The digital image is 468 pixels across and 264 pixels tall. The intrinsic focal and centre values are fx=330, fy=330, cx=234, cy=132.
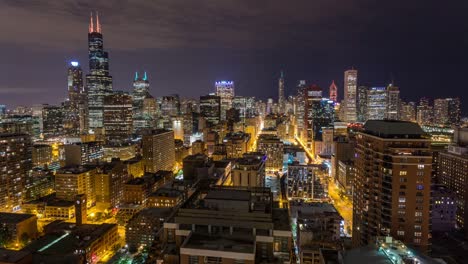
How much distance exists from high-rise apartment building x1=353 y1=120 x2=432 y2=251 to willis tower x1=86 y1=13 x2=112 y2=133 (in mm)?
110427

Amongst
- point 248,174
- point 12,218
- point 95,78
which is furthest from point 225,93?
point 12,218

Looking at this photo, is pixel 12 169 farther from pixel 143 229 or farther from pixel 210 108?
pixel 210 108

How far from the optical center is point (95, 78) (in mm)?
121500

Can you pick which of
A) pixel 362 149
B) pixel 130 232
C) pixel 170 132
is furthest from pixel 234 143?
pixel 362 149

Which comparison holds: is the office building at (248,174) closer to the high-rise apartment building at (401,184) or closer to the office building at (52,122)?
the high-rise apartment building at (401,184)

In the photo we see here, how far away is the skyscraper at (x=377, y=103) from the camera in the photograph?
123 meters

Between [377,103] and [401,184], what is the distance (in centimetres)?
10839

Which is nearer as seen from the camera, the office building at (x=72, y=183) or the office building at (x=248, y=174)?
the office building at (x=248, y=174)

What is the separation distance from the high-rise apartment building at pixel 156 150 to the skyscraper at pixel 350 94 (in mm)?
89536

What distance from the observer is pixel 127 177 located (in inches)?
2239

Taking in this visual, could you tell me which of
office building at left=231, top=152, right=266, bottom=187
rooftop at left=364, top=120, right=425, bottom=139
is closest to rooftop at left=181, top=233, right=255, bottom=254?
rooftop at left=364, top=120, right=425, bottom=139

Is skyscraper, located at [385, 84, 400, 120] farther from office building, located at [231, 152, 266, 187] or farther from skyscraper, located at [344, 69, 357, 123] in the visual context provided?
office building, located at [231, 152, 266, 187]

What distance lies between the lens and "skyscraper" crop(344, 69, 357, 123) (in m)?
138

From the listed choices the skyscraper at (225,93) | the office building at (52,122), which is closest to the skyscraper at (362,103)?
the skyscraper at (225,93)
